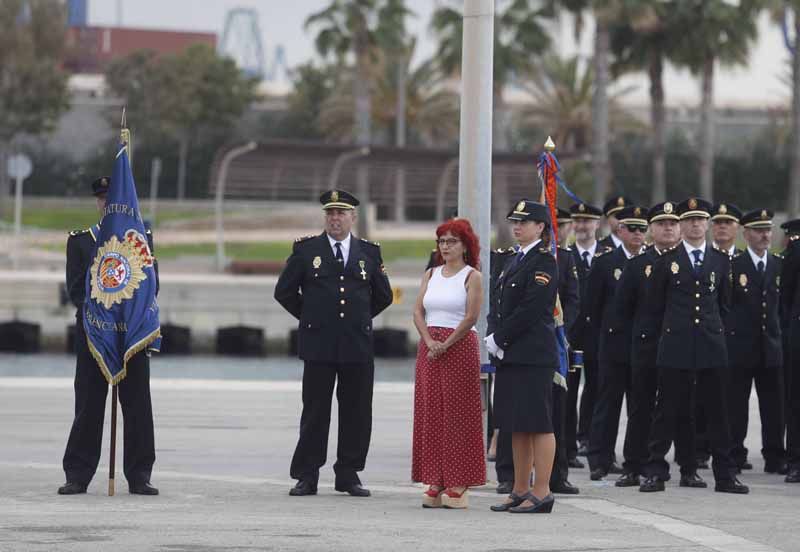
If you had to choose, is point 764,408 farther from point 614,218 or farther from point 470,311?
point 470,311

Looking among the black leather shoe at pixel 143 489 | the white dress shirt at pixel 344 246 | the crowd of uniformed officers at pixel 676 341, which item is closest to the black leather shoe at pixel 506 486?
the crowd of uniformed officers at pixel 676 341

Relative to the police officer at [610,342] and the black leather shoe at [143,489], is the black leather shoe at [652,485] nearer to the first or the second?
the police officer at [610,342]

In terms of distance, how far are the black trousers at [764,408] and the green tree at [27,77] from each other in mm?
56965

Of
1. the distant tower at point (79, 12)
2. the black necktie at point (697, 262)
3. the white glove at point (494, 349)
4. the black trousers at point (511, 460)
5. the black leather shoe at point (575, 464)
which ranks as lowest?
the black leather shoe at point (575, 464)

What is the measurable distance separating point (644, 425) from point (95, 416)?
13.1 ft

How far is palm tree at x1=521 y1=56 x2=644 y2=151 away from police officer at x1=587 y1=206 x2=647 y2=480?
193 feet

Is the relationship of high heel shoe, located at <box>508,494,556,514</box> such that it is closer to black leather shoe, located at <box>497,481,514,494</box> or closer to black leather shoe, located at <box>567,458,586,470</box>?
black leather shoe, located at <box>497,481,514,494</box>

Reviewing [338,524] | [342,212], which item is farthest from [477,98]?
[338,524]

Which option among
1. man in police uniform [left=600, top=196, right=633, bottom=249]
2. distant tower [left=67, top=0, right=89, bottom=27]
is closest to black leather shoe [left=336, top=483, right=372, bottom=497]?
man in police uniform [left=600, top=196, right=633, bottom=249]

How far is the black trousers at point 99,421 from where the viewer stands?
1110 centimetres

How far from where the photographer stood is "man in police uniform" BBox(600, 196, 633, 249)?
1385cm

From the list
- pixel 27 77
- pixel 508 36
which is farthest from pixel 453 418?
pixel 27 77

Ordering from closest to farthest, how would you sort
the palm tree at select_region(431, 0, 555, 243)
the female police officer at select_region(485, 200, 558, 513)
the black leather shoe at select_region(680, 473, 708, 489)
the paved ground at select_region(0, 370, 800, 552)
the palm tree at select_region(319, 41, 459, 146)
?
the paved ground at select_region(0, 370, 800, 552) → the female police officer at select_region(485, 200, 558, 513) → the black leather shoe at select_region(680, 473, 708, 489) → the palm tree at select_region(431, 0, 555, 243) → the palm tree at select_region(319, 41, 459, 146)

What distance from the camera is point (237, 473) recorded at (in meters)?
12.6
